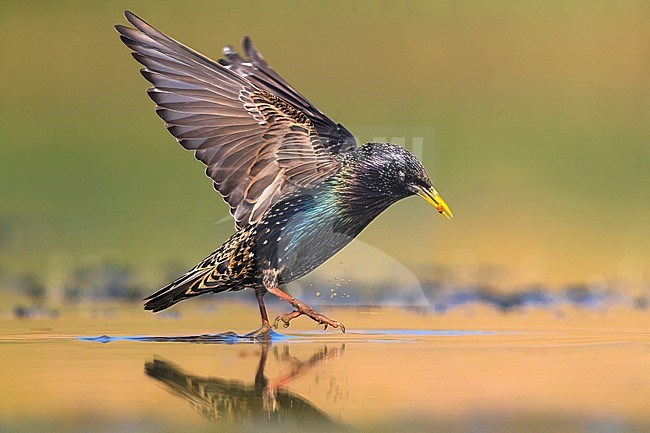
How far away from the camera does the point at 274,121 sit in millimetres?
5742

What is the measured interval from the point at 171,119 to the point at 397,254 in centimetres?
161

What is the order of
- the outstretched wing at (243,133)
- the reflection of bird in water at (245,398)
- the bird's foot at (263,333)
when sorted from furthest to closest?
1. the outstretched wing at (243,133)
2. the bird's foot at (263,333)
3. the reflection of bird in water at (245,398)

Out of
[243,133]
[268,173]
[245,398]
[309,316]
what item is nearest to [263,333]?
[309,316]

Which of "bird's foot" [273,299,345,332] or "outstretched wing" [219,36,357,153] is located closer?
"bird's foot" [273,299,345,332]

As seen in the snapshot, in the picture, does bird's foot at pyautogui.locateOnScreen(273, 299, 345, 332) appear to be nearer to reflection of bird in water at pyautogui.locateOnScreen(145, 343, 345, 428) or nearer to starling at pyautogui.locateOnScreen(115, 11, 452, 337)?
starling at pyautogui.locateOnScreen(115, 11, 452, 337)

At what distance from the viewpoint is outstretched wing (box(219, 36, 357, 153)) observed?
5.81 meters

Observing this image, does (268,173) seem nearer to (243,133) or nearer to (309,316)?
(243,133)

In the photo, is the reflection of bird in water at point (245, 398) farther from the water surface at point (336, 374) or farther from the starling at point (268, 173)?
the starling at point (268, 173)

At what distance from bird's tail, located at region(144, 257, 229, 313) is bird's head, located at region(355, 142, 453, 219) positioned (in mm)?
805

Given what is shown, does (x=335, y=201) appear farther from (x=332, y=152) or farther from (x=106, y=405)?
(x=106, y=405)

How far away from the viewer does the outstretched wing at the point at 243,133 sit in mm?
5715

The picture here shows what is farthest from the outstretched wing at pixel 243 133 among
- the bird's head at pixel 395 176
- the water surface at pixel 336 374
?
the water surface at pixel 336 374

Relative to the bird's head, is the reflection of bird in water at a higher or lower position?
lower

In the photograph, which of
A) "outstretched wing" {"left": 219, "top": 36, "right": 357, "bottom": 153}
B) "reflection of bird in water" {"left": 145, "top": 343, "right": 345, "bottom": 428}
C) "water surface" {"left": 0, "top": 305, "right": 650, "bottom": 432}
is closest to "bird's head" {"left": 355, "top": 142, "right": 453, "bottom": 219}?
"outstretched wing" {"left": 219, "top": 36, "right": 357, "bottom": 153}
